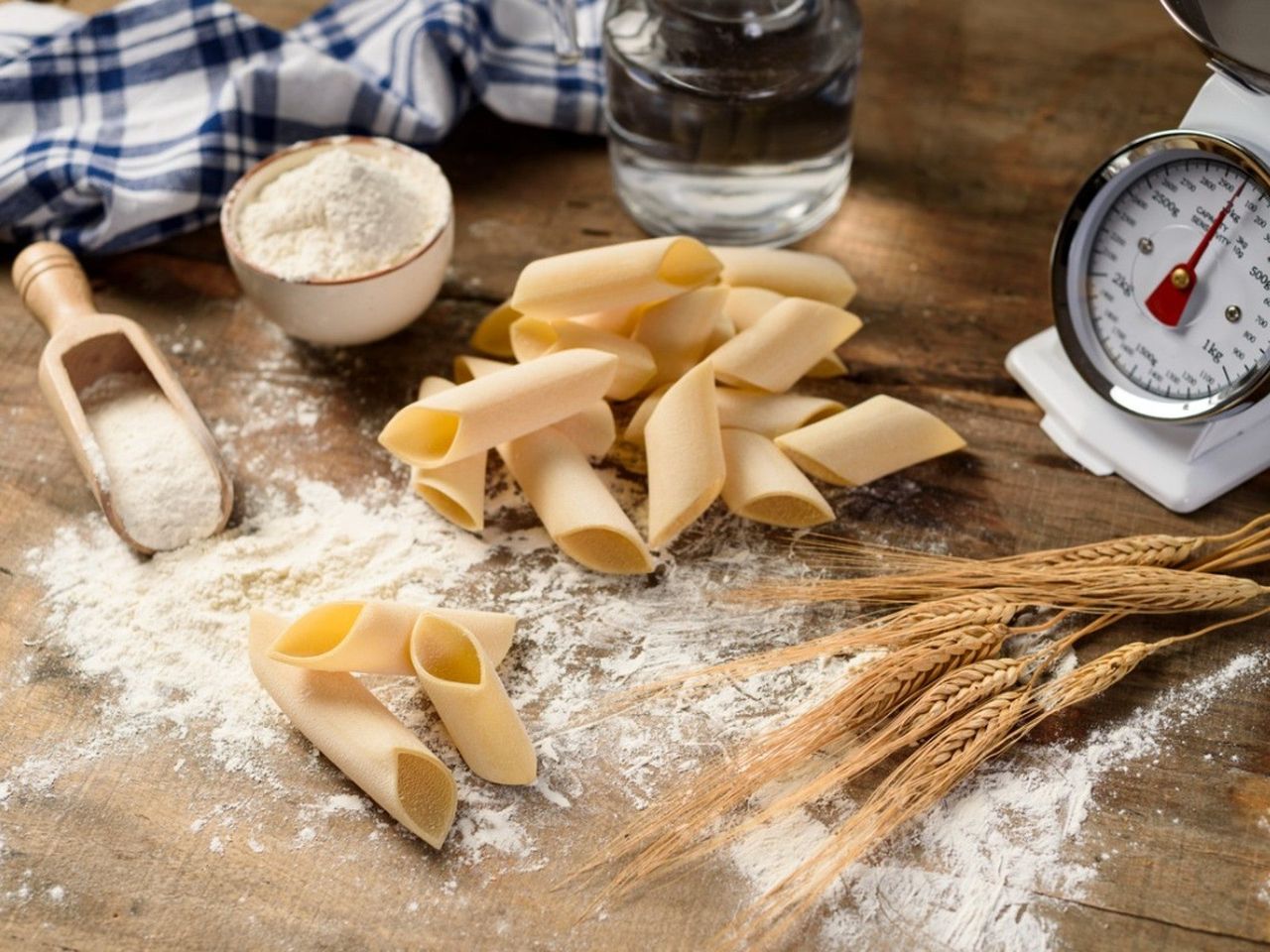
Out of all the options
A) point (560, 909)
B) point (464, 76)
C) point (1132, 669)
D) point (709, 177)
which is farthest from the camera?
point (464, 76)

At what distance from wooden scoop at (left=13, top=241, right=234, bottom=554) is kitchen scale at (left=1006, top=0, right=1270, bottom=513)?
35.0 inches

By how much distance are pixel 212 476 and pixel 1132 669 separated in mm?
918

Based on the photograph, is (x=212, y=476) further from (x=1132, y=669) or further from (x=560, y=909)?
(x=1132, y=669)

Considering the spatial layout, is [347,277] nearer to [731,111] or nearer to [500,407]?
[500,407]

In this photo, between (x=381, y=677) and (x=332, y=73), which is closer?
(x=381, y=677)

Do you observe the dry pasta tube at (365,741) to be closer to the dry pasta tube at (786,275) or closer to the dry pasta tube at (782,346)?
the dry pasta tube at (782,346)

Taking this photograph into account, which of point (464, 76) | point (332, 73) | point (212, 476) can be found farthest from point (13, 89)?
point (212, 476)

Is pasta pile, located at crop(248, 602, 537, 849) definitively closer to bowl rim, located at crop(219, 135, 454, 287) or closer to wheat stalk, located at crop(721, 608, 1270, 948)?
wheat stalk, located at crop(721, 608, 1270, 948)

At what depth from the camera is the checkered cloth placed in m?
1.62

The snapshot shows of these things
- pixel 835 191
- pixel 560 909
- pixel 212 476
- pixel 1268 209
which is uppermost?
pixel 1268 209

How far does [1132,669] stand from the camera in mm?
1238

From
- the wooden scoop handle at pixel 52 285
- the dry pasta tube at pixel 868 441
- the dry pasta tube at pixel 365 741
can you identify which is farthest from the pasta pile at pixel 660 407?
the wooden scoop handle at pixel 52 285

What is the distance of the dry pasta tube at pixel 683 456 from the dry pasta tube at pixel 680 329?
0.33ft

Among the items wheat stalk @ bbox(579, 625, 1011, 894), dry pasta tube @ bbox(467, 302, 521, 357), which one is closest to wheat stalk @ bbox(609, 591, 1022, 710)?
wheat stalk @ bbox(579, 625, 1011, 894)
